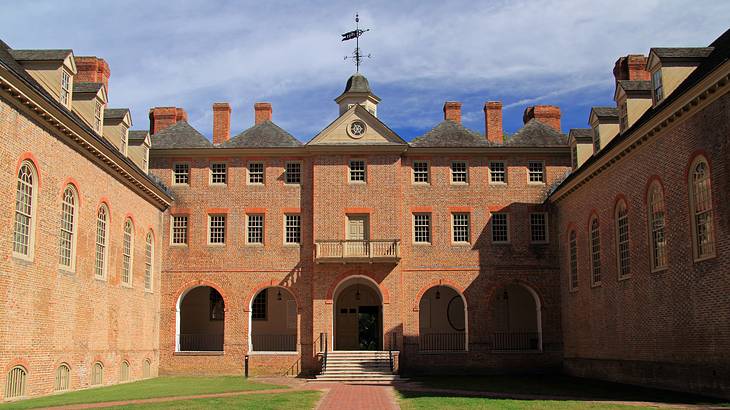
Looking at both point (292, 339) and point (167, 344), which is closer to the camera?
point (167, 344)

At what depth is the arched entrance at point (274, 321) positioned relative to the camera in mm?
37875

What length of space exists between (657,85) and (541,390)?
423 inches

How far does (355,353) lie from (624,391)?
1346 cm

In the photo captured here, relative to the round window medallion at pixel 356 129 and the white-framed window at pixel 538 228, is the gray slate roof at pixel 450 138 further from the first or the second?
the white-framed window at pixel 538 228

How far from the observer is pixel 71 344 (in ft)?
79.2

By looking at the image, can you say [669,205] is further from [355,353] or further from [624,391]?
[355,353]

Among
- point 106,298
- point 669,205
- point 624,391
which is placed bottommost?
point 624,391

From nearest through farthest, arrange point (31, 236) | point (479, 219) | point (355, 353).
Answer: point (31, 236), point (355, 353), point (479, 219)

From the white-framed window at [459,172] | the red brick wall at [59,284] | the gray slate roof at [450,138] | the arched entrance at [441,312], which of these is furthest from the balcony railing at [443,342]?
the red brick wall at [59,284]

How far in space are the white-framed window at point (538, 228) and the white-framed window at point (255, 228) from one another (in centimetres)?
Answer: 1256

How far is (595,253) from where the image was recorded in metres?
30.1

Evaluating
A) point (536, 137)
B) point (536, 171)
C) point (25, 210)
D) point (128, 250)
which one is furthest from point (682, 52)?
point (128, 250)

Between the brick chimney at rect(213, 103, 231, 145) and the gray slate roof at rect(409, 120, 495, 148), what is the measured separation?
9.03 metres

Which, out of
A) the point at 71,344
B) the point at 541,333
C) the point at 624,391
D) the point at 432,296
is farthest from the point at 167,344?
the point at 624,391
